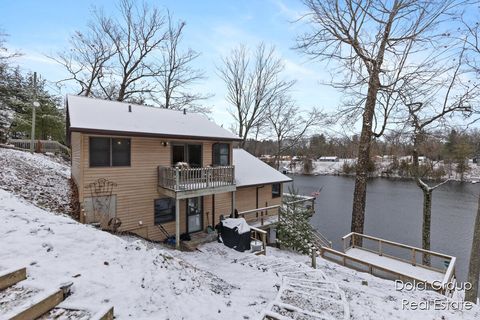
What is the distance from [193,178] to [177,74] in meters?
16.4

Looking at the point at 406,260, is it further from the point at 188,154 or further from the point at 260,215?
the point at 188,154

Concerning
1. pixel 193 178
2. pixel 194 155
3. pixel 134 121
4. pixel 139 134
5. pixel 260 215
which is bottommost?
pixel 260 215

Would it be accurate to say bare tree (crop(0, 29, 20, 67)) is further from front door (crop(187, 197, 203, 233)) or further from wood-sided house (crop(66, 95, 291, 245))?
front door (crop(187, 197, 203, 233))

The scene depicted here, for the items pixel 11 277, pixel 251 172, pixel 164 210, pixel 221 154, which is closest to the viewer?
pixel 11 277

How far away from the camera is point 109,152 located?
28.3ft

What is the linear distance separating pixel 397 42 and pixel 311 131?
13083 millimetres

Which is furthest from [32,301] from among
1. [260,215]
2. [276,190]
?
[276,190]

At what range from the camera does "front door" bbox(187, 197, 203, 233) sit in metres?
10.8

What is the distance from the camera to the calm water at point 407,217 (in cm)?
1599

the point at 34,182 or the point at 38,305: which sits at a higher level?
the point at 34,182

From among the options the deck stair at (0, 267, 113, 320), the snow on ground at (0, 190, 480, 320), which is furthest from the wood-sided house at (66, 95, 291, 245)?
the deck stair at (0, 267, 113, 320)

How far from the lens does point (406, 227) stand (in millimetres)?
18484

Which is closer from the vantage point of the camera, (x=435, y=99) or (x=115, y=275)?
(x=115, y=275)

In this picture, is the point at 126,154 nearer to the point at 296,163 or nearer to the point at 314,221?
the point at 314,221
